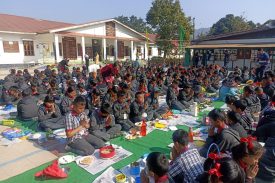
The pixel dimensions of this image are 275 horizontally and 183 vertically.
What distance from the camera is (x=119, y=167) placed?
4090 mm

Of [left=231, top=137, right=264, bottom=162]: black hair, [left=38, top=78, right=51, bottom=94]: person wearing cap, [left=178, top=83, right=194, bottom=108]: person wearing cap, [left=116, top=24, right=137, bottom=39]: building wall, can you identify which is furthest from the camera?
[left=116, top=24, right=137, bottom=39]: building wall

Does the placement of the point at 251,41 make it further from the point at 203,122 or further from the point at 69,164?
the point at 69,164

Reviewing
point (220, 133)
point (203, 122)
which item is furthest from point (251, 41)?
point (220, 133)

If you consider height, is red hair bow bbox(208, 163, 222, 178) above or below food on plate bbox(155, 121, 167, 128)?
above

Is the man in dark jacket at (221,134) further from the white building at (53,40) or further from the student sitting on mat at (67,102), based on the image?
the white building at (53,40)

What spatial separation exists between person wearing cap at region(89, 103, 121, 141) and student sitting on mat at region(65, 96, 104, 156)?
0.39 metres

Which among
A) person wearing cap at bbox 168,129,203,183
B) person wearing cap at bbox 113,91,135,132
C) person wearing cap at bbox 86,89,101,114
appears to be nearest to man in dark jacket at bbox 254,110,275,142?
person wearing cap at bbox 168,129,203,183

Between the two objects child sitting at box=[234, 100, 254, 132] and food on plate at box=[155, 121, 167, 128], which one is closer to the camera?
child sitting at box=[234, 100, 254, 132]

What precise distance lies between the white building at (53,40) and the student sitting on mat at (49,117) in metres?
14.4

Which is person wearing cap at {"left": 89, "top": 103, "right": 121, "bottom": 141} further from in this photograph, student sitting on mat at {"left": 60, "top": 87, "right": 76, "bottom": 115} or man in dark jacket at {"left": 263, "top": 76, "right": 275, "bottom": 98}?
man in dark jacket at {"left": 263, "top": 76, "right": 275, "bottom": 98}

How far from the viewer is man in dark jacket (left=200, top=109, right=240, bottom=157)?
10.9 ft

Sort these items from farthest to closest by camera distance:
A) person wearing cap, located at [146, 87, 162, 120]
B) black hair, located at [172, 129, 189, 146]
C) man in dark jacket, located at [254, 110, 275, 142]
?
person wearing cap, located at [146, 87, 162, 120], man in dark jacket, located at [254, 110, 275, 142], black hair, located at [172, 129, 189, 146]

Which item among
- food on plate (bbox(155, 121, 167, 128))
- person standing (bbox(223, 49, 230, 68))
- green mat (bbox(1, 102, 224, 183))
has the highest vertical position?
person standing (bbox(223, 49, 230, 68))

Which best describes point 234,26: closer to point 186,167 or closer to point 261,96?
point 261,96
